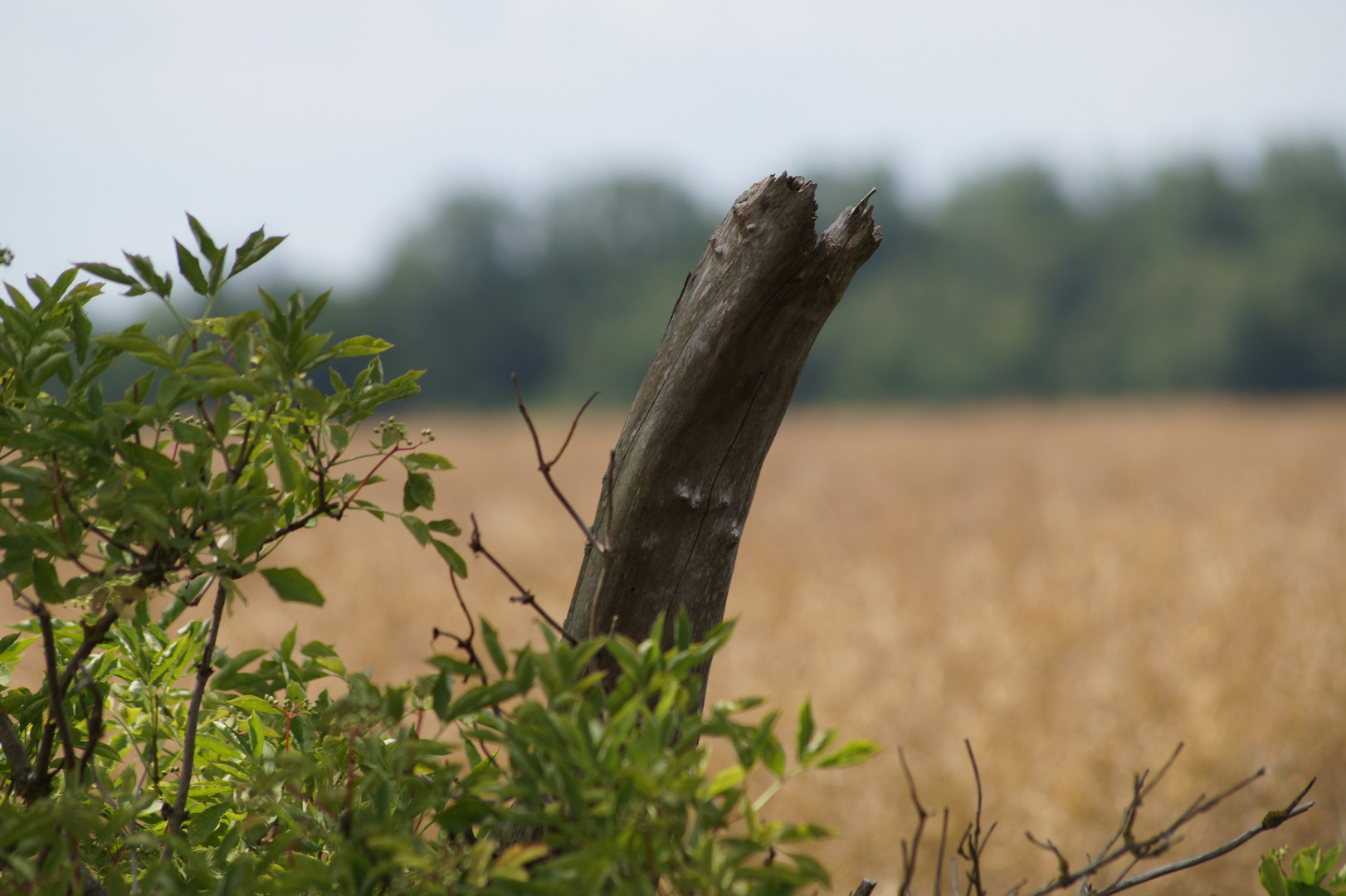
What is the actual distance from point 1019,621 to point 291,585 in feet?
16.5

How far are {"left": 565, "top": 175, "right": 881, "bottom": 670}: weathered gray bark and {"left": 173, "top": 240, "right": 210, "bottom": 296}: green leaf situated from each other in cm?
42

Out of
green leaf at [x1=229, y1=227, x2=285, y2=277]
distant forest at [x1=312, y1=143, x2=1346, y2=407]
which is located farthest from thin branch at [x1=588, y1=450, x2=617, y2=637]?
distant forest at [x1=312, y1=143, x2=1346, y2=407]

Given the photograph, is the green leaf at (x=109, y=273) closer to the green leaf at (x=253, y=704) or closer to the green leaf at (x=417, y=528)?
the green leaf at (x=417, y=528)

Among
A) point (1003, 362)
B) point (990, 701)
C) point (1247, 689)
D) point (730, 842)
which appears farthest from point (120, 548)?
point (1003, 362)

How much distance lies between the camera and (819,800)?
3.87m

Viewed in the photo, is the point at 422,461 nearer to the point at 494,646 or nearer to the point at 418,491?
the point at 418,491

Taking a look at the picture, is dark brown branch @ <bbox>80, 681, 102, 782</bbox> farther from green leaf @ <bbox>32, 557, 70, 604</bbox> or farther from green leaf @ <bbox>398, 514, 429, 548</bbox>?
green leaf @ <bbox>398, 514, 429, 548</bbox>

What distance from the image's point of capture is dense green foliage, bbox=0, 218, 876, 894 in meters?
0.62

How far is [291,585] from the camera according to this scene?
28.5 inches

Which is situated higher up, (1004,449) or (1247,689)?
(1004,449)

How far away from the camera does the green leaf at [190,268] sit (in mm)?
824

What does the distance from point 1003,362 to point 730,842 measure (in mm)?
41182

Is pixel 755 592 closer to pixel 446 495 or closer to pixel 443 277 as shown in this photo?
pixel 446 495

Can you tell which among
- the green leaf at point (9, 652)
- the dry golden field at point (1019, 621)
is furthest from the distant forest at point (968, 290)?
the green leaf at point (9, 652)
